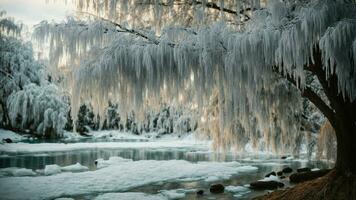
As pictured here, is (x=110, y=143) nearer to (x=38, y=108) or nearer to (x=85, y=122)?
(x=38, y=108)

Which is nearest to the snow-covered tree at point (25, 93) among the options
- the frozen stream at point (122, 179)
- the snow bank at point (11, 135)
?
the snow bank at point (11, 135)

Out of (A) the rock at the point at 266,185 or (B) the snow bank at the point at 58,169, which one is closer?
(A) the rock at the point at 266,185

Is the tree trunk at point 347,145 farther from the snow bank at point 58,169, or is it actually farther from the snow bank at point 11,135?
the snow bank at point 11,135

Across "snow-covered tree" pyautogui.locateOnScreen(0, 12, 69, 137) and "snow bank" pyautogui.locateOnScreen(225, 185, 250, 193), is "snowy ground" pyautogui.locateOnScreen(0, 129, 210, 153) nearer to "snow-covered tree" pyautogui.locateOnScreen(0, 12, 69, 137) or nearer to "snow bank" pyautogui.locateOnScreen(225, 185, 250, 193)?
"snow bank" pyautogui.locateOnScreen(225, 185, 250, 193)

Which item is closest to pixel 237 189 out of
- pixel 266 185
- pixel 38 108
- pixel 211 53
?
pixel 266 185

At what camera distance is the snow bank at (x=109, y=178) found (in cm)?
1072

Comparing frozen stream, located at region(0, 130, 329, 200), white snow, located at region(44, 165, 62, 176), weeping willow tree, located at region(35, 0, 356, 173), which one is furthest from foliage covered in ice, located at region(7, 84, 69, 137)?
weeping willow tree, located at region(35, 0, 356, 173)

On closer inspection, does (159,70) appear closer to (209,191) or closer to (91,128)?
(209,191)

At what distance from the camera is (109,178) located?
1318 centimetres

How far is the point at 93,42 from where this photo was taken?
511cm

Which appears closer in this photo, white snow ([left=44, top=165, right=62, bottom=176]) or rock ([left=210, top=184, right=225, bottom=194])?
rock ([left=210, top=184, right=225, bottom=194])

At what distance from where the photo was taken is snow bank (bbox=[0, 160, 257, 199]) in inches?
422

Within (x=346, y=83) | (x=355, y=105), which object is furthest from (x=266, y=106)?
(x=346, y=83)

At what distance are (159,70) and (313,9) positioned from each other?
5.67 ft
